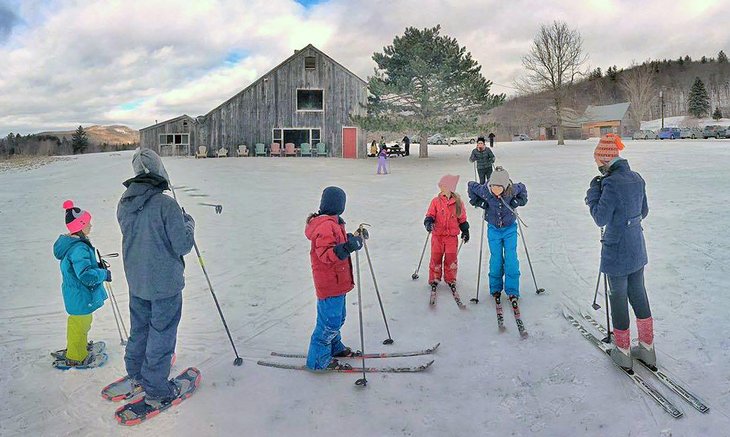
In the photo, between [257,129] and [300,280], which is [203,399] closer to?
[300,280]

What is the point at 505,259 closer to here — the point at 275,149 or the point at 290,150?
the point at 290,150

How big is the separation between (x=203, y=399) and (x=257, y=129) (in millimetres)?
27045

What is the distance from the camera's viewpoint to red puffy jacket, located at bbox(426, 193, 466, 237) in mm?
6043

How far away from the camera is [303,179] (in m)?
18.9

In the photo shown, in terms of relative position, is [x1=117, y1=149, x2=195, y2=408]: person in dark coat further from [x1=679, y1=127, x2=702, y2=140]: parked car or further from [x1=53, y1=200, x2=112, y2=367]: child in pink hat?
[x1=679, y1=127, x2=702, y2=140]: parked car

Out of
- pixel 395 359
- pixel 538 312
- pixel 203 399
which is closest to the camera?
pixel 203 399

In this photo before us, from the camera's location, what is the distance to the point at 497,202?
222 inches

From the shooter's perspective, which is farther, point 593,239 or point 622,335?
point 593,239

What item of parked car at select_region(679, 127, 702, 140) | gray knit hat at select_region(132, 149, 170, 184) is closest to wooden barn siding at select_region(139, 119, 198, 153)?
gray knit hat at select_region(132, 149, 170, 184)

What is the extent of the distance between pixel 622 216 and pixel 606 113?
81121 millimetres

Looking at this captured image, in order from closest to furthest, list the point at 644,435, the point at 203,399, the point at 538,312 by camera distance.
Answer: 1. the point at 644,435
2. the point at 203,399
3. the point at 538,312

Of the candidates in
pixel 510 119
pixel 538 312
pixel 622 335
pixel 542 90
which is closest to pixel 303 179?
pixel 538 312

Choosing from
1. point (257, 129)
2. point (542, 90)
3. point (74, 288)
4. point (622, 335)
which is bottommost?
point (622, 335)

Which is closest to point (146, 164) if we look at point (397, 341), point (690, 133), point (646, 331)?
point (397, 341)
